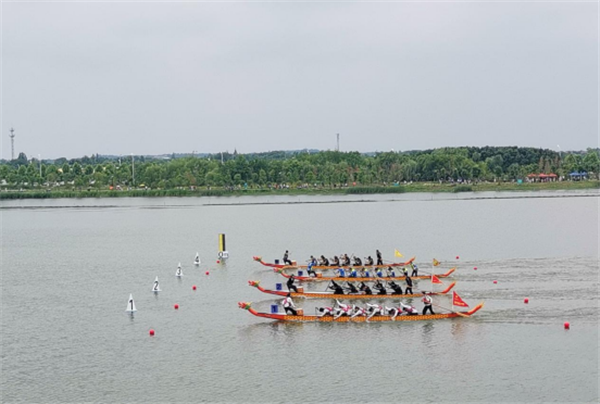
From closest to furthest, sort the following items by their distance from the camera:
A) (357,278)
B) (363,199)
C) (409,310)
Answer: (409,310)
(357,278)
(363,199)

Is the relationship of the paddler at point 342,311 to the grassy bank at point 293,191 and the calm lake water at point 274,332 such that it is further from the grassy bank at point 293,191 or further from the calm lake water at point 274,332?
the grassy bank at point 293,191

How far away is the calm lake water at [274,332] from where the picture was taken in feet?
83.1

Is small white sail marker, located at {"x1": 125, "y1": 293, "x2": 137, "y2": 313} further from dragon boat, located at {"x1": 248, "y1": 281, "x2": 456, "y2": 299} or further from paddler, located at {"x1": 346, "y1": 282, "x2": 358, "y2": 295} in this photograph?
paddler, located at {"x1": 346, "y1": 282, "x2": 358, "y2": 295}

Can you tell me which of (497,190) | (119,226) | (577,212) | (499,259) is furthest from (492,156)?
(499,259)

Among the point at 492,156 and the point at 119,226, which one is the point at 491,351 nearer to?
the point at 119,226

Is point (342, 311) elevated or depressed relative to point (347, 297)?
elevated

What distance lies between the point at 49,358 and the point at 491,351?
15.4 m

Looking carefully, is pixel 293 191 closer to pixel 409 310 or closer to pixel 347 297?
pixel 347 297

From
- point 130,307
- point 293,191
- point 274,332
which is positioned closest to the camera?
point 274,332

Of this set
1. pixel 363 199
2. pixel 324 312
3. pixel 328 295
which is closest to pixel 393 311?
pixel 324 312

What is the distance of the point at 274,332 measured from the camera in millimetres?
31594

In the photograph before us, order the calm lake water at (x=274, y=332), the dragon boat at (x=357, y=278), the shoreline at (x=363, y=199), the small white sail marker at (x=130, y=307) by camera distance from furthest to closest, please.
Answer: the shoreline at (x=363, y=199), the dragon boat at (x=357, y=278), the small white sail marker at (x=130, y=307), the calm lake water at (x=274, y=332)

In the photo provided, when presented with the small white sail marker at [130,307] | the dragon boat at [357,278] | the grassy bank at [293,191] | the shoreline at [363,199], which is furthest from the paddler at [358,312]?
the grassy bank at [293,191]

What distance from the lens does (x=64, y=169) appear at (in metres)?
148
